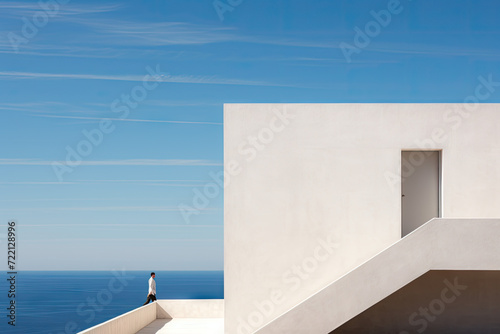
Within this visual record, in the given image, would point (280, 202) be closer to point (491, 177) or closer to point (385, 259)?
point (385, 259)

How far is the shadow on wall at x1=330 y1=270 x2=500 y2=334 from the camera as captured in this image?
38.7 ft

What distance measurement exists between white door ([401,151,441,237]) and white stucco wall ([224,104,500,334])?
1.02 ft

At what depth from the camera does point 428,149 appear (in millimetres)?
11211

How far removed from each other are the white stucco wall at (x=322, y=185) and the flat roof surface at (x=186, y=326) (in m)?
2.67

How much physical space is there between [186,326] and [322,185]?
5.95 m

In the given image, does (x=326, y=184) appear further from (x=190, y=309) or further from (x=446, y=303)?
(x=190, y=309)

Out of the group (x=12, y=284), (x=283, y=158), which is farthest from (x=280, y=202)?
(x=12, y=284)

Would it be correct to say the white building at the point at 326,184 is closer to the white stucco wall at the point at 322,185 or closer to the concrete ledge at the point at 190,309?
the white stucco wall at the point at 322,185

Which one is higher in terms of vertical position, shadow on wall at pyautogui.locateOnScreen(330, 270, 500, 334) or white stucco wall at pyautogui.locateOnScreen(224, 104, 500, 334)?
white stucco wall at pyautogui.locateOnScreen(224, 104, 500, 334)

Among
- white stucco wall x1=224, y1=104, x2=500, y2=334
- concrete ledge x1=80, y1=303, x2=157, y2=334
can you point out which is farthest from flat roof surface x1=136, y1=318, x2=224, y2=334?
white stucco wall x1=224, y1=104, x2=500, y2=334

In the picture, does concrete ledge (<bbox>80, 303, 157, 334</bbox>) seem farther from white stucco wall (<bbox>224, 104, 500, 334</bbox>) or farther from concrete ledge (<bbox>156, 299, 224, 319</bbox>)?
white stucco wall (<bbox>224, 104, 500, 334</bbox>)

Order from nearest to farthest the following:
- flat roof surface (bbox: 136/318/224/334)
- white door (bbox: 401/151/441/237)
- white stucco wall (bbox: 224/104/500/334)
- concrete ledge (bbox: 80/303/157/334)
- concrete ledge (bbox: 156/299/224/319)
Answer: concrete ledge (bbox: 80/303/157/334) < white stucco wall (bbox: 224/104/500/334) < white door (bbox: 401/151/441/237) < flat roof surface (bbox: 136/318/224/334) < concrete ledge (bbox: 156/299/224/319)

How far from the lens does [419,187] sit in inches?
453

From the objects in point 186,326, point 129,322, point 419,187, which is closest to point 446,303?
point 419,187
